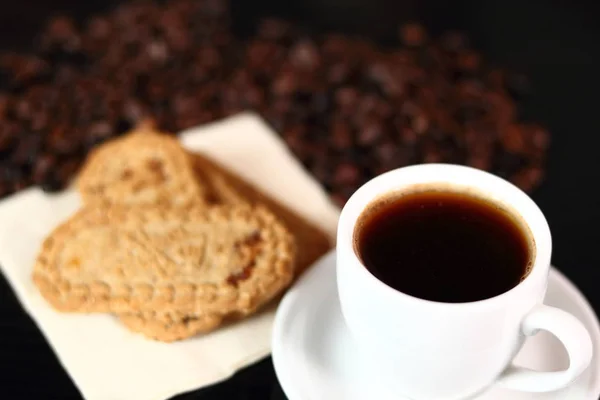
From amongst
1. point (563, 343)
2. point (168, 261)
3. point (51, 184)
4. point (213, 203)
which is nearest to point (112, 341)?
point (168, 261)

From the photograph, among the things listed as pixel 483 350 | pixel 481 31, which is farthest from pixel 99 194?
pixel 481 31

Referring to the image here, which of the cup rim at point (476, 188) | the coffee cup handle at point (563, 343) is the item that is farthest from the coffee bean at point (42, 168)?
the coffee cup handle at point (563, 343)

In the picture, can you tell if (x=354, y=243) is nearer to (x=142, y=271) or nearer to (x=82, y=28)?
(x=142, y=271)

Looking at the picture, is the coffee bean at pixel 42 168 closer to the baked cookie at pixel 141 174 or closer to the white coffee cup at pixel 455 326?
the baked cookie at pixel 141 174

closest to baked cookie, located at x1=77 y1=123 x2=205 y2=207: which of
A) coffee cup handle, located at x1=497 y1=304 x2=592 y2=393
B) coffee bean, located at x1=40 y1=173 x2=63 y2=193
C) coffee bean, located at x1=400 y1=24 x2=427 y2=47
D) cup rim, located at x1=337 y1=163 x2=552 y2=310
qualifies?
coffee bean, located at x1=40 y1=173 x2=63 y2=193

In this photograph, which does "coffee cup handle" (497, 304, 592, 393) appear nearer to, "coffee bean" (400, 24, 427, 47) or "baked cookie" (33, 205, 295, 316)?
"baked cookie" (33, 205, 295, 316)

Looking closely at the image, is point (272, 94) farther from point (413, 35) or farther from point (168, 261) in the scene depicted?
point (168, 261)
